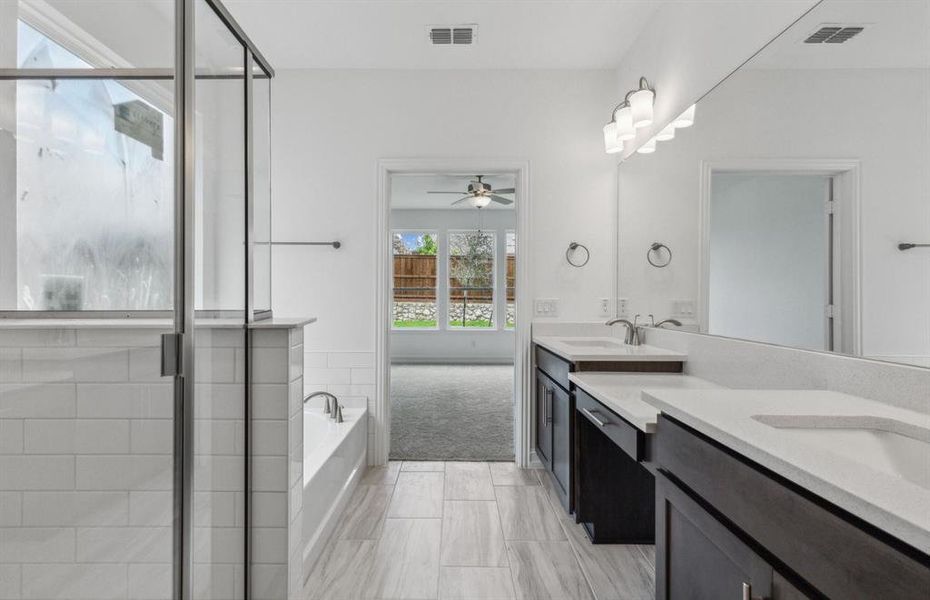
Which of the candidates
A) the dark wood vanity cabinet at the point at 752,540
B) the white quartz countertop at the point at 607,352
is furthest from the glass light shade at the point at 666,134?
the dark wood vanity cabinet at the point at 752,540

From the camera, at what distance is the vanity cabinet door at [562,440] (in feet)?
7.44

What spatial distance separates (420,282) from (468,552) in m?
5.93

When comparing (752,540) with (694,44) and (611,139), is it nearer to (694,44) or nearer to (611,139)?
(694,44)

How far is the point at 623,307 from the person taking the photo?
3.03 meters

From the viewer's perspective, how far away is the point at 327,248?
3133mm

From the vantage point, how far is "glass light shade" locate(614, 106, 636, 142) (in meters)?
2.65

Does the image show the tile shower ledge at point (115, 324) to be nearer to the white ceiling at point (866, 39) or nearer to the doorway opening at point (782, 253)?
the doorway opening at point (782, 253)

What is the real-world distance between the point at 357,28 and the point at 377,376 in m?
2.18

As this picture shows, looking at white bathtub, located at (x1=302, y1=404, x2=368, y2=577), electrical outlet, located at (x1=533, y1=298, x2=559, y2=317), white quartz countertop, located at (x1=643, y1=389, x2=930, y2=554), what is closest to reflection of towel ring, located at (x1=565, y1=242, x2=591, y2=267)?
electrical outlet, located at (x1=533, y1=298, x2=559, y2=317)

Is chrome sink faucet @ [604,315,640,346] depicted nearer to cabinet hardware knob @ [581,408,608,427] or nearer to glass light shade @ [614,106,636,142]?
cabinet hardware knob @ [581,408,608,427]

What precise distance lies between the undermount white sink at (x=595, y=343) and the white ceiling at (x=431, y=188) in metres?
2.68

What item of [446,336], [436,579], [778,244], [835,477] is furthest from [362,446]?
[446,336]

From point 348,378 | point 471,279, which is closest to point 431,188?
point 471,279

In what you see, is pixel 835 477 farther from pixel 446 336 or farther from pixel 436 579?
pixel 446 336
